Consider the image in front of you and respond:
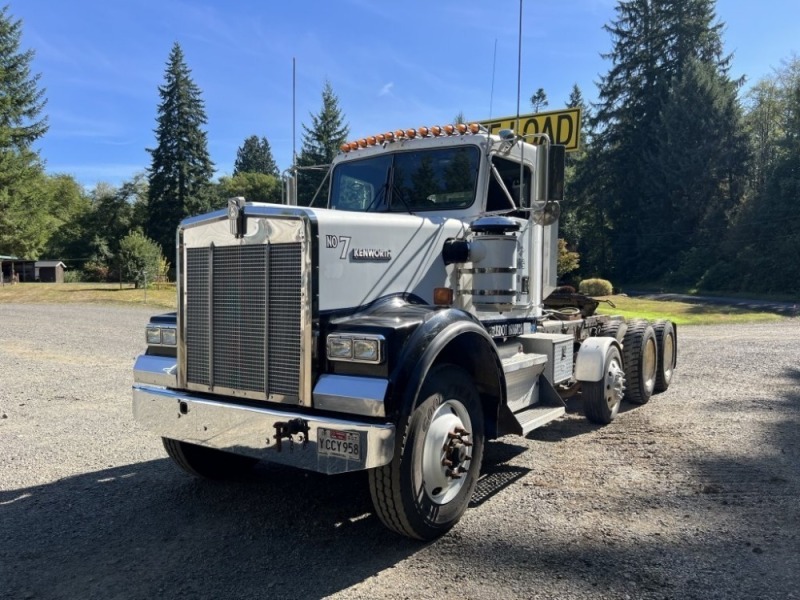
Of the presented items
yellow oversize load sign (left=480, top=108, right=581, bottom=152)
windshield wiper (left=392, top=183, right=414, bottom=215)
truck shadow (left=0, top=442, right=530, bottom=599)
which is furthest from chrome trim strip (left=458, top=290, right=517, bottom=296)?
yellow oversize load sign (left=480, top=108, right=581, bottom=152)

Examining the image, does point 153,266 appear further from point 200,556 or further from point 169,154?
point 200,556

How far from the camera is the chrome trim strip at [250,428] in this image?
3385mm

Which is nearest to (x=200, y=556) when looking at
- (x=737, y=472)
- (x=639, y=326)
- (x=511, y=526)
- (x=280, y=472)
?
(x=280, y=472)

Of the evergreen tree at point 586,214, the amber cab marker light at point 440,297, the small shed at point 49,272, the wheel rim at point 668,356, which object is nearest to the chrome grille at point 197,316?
the amber cab marker light at point 440,297

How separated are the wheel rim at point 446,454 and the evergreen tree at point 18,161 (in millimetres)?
42285

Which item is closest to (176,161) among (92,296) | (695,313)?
(92,296)

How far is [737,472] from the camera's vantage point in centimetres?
523

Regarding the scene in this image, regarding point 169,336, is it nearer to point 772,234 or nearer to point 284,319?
point 284,319

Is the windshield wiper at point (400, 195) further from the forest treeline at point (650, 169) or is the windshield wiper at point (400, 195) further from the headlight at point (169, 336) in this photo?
the forest treeline at point (650, 169)

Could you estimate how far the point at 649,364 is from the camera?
826 cm

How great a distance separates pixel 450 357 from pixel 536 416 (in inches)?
51.8

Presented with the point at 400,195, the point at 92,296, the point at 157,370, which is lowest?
the point at 92,296

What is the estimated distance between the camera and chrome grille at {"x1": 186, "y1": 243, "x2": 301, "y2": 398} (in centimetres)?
376

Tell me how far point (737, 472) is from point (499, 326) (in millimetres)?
2322
